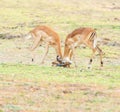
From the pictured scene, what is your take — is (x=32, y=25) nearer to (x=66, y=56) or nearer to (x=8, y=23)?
(x=8, y=23)

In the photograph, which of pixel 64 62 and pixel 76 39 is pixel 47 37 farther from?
pixel 64 62

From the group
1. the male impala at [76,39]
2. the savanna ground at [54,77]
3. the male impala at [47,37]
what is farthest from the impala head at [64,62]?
the male impala at [47,37]

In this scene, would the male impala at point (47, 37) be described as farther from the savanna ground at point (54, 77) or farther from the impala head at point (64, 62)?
the savanna ground at point (54, 77)

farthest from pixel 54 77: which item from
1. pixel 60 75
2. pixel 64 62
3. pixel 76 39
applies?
pixel 76 39

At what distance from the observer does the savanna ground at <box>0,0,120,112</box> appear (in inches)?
456

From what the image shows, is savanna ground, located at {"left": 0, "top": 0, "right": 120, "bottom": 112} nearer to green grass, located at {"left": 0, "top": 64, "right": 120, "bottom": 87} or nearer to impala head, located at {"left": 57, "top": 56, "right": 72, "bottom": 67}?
green grass, located at {"left": 0, "top": 64, "right": 120, "bottom": 87}

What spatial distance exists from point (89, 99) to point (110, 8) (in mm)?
32686

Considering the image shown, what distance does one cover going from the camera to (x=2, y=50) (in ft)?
77.8

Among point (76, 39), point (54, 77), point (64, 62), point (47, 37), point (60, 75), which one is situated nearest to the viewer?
point (54, 77)

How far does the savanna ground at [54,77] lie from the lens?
38.0ft

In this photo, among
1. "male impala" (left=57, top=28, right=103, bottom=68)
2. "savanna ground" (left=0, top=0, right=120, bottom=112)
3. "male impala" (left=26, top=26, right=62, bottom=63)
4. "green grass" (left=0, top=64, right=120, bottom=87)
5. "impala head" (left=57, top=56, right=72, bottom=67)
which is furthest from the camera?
"male impala" (left=26, top=26, right=62, bottom=63)

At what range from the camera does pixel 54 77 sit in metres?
15.3

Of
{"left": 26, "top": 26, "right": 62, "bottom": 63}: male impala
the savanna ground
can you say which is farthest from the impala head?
{"left": 26, "top": 26, "right": 62, "bottom": 63}: male impala

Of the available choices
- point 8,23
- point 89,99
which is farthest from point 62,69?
point 8,23
